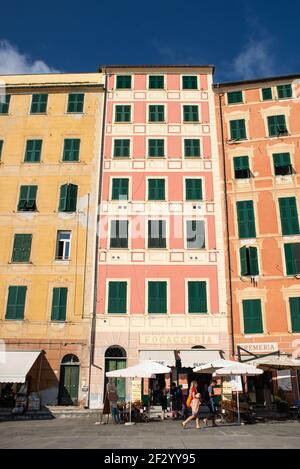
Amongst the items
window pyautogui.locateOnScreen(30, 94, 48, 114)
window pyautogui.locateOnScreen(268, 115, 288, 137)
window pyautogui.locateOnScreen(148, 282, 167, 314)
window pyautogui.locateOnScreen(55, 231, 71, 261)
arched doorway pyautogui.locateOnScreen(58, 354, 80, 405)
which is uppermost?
window pyautogui.locateOnScreen(30, 94, 48, 114)

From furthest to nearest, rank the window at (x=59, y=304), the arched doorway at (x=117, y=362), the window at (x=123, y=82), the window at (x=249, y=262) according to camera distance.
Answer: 1. the window at (x=123, y=82)
2. the window at (x=249, y=262)
3. the window at (x=59, y=304)
4. the arched doorway at (x=117, y=362)

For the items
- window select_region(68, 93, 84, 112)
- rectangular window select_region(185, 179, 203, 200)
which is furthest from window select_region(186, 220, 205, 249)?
window select_region(68, 93, 84, 112)

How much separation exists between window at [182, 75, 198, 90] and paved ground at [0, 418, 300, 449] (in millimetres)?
21546

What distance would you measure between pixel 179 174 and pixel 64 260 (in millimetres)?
8891

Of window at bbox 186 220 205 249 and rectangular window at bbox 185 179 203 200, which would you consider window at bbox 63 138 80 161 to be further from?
window at bbox 186 220 205 249

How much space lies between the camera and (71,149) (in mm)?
27125

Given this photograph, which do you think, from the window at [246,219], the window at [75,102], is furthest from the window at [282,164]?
the window at [75,102]

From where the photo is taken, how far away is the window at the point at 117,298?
23.4 m

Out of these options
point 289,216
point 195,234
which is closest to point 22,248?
point 195,234

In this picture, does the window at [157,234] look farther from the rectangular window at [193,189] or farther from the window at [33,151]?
the window at [33,151]

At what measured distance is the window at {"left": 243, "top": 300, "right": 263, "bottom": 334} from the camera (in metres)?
22.8

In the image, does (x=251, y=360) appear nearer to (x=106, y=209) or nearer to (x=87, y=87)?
(x=106, y=209)

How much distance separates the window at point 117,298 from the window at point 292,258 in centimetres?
926

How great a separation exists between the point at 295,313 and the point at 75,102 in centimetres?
1941
